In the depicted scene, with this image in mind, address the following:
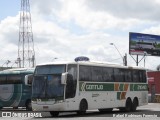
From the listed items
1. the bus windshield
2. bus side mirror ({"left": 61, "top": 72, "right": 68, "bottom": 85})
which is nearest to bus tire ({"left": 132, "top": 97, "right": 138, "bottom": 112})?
the bus windshield

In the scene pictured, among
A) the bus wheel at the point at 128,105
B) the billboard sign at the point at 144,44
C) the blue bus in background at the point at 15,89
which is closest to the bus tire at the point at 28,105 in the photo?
the blue bus in background at the point at 15,89

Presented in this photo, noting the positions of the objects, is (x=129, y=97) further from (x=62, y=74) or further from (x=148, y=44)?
(x=148, y=44)

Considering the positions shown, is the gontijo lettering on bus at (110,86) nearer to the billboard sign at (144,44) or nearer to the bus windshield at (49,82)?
the bus windshield at (49,82)

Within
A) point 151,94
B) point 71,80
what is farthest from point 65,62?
point 151,94

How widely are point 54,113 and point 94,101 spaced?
101 inches

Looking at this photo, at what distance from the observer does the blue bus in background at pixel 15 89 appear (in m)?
35.8

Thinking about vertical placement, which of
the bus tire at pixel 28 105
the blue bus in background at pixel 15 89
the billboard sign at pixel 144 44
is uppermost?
the billboard sign at pixel 144 44

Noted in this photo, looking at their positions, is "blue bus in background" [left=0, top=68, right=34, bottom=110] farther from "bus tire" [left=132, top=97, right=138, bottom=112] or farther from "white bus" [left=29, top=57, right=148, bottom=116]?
"bus tire" [left=132, top=97, right=138, bottom=112]

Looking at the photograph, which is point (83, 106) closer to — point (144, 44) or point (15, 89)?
point (15, 89)

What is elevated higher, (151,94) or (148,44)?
(148,44)

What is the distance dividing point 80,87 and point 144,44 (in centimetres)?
4218

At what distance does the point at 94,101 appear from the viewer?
27.8 m

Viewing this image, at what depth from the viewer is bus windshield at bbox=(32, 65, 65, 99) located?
2531cm

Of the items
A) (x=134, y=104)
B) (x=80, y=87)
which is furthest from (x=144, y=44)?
(x=80, y=87)
